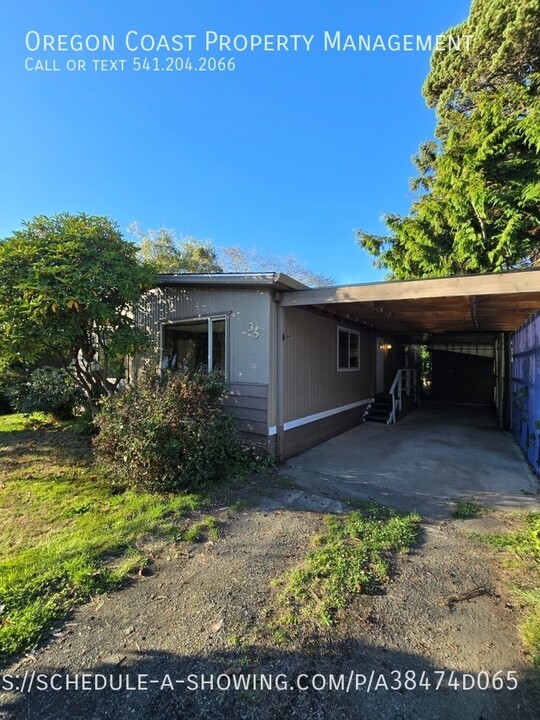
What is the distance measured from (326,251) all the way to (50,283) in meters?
23.8

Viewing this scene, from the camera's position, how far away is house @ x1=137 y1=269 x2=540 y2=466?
510 centimetres

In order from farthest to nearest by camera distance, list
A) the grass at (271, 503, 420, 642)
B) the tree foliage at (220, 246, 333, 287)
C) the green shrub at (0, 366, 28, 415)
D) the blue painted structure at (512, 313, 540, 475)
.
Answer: the tree foliage at (220, 246, 333, 287)
the green shrub at (0, 366, 28, 415)
the blue painted structure at (512, 313, 540, 475)
the grass at (271, 503, 420, 642)

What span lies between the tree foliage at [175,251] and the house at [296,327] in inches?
591

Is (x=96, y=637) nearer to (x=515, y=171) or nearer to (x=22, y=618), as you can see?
(x=22, y=618)

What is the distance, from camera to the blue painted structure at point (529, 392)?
5340mm

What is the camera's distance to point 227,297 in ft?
19.6

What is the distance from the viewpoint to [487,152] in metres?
Result: 9.18

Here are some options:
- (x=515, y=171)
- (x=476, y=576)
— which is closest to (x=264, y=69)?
(x=515, y=171)

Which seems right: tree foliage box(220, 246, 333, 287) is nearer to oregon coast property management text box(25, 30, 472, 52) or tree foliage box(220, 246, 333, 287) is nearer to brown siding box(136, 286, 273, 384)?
brown siding box(136, 286, 273, 384)

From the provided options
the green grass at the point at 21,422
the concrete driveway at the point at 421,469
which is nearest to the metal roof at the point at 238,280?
the concrete driveway at the point at 421,469

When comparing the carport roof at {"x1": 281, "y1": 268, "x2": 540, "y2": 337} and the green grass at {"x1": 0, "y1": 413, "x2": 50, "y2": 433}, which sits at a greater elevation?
the carport roof at {"x1": 281, "y1": 268, "x2": 540, "y2": 337}

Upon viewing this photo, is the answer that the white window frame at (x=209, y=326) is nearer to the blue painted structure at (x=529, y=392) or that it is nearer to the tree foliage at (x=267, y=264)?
the blue painted structure at (x=529, y=392)

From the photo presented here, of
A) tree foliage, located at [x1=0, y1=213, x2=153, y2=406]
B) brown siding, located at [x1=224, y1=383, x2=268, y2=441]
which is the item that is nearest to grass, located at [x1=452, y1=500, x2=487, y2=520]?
brown siding, located at [x1=224, y1=383, x2=268, y2=441]

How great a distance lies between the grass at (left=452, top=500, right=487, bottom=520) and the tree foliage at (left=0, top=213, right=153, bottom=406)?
534 cm
